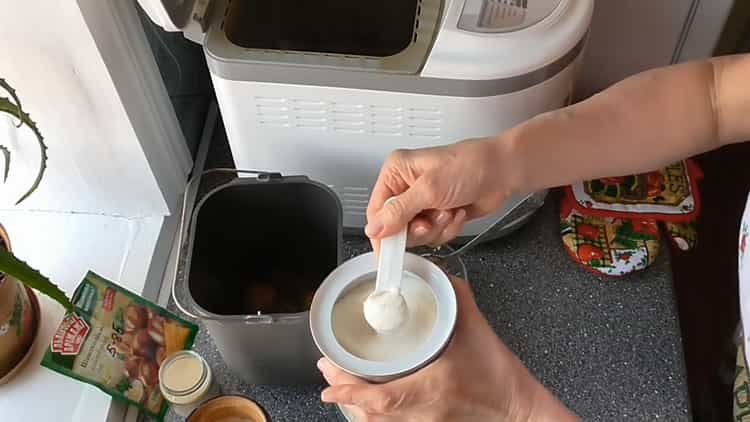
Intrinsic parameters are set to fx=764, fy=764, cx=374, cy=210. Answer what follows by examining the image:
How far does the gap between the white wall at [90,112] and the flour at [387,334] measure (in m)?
0.33

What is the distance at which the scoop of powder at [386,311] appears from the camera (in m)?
0.53

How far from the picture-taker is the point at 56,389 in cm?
76

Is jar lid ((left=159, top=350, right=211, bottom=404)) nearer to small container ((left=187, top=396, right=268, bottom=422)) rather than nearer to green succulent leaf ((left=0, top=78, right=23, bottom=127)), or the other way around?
small container ((left=187, top=396, right=268, bottom=422))

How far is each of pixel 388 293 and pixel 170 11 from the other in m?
0.31

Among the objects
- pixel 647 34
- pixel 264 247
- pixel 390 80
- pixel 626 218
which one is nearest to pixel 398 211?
pixel 390 80

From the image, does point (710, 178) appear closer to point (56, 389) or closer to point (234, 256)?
point (234, 256)

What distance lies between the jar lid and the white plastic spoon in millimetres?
245

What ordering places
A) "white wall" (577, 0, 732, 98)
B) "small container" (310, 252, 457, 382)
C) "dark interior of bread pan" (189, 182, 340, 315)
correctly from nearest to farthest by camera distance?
"small container" (310, 252, 457, 382)
"dark interior of bread pan" (189, 182, 340, 315)
"white wall" (577, 0, 732, 98)

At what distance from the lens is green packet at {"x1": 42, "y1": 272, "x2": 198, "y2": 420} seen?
0.69 metres

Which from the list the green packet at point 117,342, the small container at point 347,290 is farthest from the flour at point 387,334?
the green packet at point 117,342

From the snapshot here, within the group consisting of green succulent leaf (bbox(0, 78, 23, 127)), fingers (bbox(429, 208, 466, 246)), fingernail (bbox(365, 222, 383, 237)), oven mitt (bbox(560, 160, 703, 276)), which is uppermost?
green succulent leaf (bbox(0, 78, 23, 127))

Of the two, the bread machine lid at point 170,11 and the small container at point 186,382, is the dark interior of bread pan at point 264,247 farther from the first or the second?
the bread machine lid at point 170,11

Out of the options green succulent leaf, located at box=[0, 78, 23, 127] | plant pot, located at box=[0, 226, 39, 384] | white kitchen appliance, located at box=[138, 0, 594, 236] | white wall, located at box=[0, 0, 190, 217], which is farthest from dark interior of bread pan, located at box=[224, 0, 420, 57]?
plant pot, located at box=[0, 226, 39, 384]

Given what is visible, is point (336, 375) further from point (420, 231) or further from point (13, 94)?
point (13, 94)
